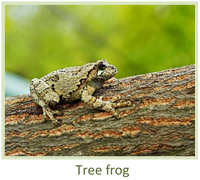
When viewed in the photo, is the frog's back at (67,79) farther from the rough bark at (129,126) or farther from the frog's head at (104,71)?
the rough bark at (129,126)

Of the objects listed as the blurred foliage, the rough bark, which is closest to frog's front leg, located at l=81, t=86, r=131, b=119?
the rough bark

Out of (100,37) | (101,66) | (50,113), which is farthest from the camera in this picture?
(100,37)

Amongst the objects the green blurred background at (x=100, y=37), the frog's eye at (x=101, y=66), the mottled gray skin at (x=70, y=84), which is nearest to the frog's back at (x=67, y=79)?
the mottled gray skin at (x=70, y=84)

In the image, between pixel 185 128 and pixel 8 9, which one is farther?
pixel 8 9

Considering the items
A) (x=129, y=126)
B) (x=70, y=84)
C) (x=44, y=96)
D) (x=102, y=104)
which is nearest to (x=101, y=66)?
(x=70, y=84)

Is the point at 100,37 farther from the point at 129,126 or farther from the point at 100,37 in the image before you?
the point at 129,126

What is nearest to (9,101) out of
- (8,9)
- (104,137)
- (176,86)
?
(104,137)

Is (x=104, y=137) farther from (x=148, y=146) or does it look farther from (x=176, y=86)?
(x=176, y=86)
